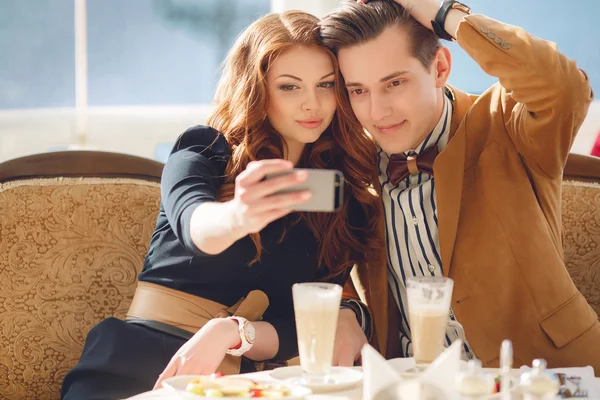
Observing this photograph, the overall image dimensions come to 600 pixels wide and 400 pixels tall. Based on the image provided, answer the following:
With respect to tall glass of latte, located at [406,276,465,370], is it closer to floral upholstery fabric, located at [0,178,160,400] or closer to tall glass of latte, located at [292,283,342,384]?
tall glass of latte, located at [292,283,342,384]

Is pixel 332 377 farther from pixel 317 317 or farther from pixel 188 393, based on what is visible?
pixel 188 393

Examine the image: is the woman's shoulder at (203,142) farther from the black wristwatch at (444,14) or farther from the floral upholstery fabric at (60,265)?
the black wristwatch at (444,14)

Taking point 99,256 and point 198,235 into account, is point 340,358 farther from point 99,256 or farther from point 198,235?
point 99,256

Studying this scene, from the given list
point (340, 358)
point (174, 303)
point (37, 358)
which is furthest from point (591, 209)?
point (37, 358)

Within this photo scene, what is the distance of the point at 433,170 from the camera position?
6.23 feet

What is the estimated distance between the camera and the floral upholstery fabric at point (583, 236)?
2.35 meters

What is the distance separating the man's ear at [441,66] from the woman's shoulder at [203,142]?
0.58 metres

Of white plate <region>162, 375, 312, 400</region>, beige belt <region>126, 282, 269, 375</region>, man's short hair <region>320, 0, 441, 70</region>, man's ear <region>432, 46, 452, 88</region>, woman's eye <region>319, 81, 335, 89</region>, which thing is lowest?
white plate <region>162, 375, 312, 400</region>

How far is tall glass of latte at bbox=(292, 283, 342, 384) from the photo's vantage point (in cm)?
128

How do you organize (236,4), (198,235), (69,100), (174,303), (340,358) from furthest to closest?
(236,4) → (69,100) → (174,303) → (340,358) → (198,235)

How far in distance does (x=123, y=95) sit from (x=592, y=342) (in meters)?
3.35

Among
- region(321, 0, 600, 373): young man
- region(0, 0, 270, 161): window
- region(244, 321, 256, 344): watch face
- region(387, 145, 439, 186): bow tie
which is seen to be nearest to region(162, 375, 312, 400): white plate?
region(244, 321, 256, 344): watch face

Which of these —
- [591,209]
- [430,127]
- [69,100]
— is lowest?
[591,209]

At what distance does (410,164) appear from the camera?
198 centimetres
